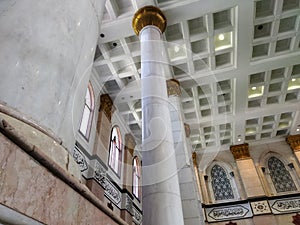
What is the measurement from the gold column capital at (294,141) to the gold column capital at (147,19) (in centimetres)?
1060

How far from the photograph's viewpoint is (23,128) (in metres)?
0.97

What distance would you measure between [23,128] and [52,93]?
0.83 ft

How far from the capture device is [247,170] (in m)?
12.5

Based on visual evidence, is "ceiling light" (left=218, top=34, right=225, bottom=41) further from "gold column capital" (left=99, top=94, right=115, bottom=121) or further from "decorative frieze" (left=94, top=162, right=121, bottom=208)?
"decorative frieze" (left=94, top=162, right=121, bottom=208)

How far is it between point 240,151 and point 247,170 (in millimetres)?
1096

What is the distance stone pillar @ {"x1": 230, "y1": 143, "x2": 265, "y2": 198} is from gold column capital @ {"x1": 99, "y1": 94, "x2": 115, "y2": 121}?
7.61 m

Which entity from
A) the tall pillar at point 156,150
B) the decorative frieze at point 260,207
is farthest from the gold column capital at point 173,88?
the decorative frieze at point 260,207

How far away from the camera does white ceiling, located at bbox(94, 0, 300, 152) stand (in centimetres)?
700

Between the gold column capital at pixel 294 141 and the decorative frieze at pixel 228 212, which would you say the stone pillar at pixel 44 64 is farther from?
the gold column capital at pixel 294 141

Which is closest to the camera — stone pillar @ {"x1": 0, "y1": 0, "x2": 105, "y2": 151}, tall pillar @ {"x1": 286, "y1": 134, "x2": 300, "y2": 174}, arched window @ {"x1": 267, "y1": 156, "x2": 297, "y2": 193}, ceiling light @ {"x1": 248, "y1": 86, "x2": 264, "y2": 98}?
stone pillar @ {"x1": 0, "y1": 0, "x2": 105, "y2": 151}

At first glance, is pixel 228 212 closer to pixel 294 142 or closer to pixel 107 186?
pixel 294 142

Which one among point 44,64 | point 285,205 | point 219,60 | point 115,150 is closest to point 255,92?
point 219,60

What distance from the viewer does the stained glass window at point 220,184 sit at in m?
12.5

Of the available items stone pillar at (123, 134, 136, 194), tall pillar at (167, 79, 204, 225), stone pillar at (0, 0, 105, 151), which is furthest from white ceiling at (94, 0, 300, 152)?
stone pillar at (0, 0, 105, 151)
